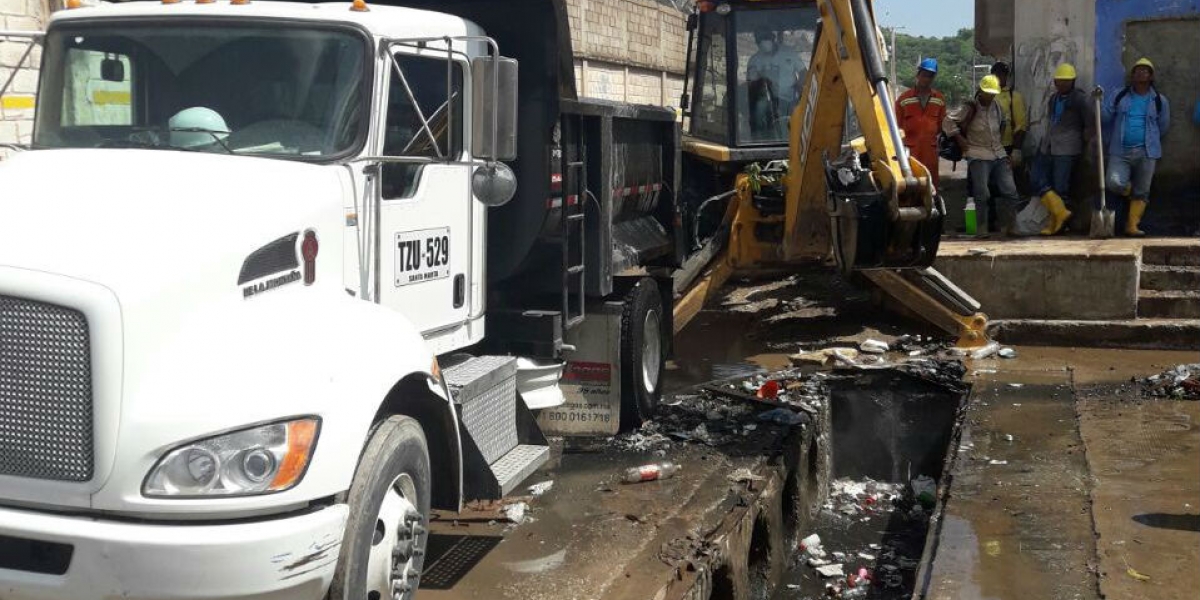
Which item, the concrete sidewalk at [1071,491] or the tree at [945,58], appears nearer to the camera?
the concrete sidewalk at [1071,491]

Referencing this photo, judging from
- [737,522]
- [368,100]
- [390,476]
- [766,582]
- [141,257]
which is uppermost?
[368,100]

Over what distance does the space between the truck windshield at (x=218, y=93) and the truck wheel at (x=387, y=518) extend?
3.81 feet

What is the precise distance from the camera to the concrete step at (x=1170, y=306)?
10477mm

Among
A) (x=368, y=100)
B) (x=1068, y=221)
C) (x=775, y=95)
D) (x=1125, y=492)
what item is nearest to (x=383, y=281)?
(x=368, y=100)

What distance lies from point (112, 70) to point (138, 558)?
2384 mm

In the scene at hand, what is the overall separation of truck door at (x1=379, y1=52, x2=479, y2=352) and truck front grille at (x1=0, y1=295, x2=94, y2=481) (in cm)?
156

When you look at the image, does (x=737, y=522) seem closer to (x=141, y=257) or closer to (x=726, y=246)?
(x=141, y=257)

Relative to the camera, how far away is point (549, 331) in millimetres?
6461

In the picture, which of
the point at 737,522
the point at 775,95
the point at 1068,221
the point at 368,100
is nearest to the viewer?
the point at 368,100

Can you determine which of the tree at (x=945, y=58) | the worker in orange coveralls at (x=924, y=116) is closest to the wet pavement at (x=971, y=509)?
the worker in orange coveralls at (x=924, y=116)

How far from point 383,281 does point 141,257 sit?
4.45 ft

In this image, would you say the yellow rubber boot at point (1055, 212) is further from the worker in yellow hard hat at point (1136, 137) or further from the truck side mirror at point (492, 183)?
the truck side mirror at point (492, 183)

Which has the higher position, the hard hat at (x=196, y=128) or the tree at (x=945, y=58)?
the tree at (x=945, y=58)

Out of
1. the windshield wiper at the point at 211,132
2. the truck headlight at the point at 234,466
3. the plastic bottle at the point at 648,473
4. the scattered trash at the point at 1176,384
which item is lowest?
the plastic bottle at the point at 648,473
